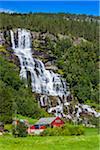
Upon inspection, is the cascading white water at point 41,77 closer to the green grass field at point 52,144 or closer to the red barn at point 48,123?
the red barn at point 48,123

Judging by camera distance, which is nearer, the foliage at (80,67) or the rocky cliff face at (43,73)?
the rocky cliff face at (43,73)

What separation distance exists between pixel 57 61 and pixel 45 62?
1040 centimetres

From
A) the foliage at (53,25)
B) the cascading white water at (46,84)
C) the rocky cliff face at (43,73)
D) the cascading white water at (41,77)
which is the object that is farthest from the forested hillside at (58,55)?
the cascading white water at (46,84)

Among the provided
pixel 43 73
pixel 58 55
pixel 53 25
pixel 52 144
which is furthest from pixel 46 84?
pixel 52 144

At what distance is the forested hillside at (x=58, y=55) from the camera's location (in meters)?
91.0

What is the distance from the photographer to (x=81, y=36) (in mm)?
141625

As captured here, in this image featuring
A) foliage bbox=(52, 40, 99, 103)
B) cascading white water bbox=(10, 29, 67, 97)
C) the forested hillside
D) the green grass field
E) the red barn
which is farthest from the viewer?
foliage bbox=(52, 40, 99, 103)

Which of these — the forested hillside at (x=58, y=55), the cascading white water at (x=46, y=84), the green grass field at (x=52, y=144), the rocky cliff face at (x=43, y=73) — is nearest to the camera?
the green grass field at (x=52, y=144)

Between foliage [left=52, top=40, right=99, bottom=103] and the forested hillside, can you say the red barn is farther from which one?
foliage [left=52, top=40, right=99, bottom=103]

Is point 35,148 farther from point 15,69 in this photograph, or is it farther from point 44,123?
point 15,69

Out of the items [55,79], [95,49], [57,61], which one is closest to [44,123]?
[55,79]

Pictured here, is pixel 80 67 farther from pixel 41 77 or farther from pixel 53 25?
pixel 41 77

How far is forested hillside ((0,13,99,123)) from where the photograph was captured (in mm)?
91000

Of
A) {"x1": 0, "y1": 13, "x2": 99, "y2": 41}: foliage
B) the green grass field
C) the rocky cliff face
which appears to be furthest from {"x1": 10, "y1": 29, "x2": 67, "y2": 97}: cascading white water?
the green grass field
